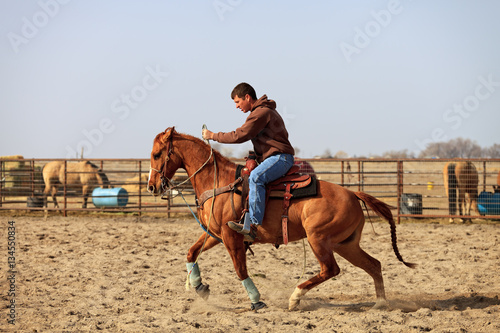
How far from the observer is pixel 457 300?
202 inches

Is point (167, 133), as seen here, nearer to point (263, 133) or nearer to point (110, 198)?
point (263, 133)

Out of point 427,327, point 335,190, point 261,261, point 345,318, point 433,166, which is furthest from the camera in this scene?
point 433,166

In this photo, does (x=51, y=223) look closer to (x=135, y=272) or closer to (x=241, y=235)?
(x=135, y=272)

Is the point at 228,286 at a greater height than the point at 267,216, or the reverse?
the point at 267,216

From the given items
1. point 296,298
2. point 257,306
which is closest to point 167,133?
point 257,306

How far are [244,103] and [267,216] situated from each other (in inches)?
43.6

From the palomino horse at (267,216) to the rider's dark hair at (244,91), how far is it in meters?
0.64

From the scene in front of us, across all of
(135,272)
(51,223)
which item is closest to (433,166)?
(51,223)

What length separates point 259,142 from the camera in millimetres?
4824

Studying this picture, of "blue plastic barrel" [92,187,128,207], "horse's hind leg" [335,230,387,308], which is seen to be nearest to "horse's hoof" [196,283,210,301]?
"horse's hind leg" [335,230,387,308]

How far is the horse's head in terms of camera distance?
4.98 m

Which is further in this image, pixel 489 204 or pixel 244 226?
pixel 489 204

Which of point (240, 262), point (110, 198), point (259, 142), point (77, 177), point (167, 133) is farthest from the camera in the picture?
point (77, 177)

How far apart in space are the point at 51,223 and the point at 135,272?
212 inches
